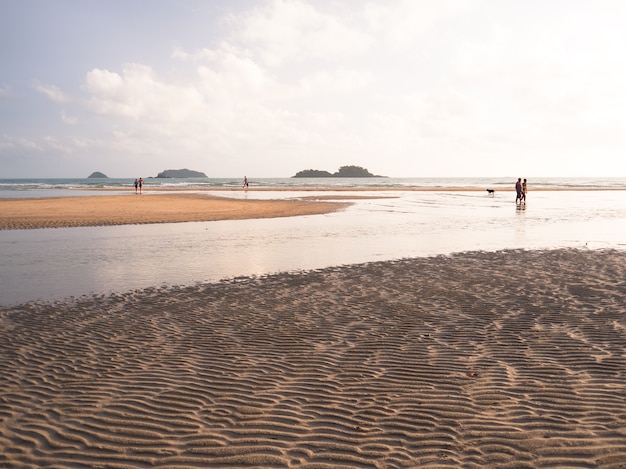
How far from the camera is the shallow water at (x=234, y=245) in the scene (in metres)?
13.5

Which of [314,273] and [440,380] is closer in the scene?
[440,380]

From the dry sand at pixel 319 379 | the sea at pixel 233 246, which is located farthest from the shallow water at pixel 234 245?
the dry sand at pixel 319 379

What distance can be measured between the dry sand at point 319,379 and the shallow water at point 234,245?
94.7 inches

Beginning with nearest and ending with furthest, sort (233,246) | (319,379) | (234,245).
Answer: (319,379) → (233,246) → (234,245)

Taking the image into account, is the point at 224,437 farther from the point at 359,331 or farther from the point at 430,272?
the point at 430,272

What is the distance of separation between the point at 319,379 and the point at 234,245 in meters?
13.3

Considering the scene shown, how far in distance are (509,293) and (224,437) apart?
332 inches

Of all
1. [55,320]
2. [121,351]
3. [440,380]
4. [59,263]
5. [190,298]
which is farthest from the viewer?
[59,263]

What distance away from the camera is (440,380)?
656 cm

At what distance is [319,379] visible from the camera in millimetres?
6672

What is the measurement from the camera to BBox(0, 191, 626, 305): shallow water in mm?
13508

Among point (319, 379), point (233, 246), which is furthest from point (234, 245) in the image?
point (319, 379)

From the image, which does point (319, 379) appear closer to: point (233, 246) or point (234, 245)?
point (233, 246)

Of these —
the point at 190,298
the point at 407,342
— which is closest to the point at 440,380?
the point at 407,342
